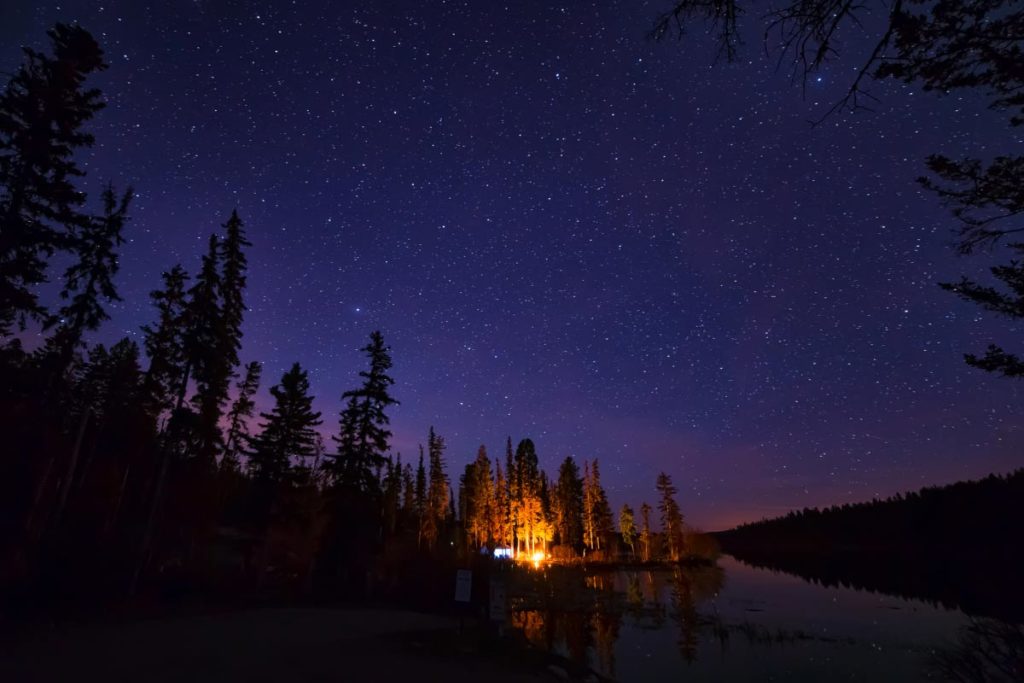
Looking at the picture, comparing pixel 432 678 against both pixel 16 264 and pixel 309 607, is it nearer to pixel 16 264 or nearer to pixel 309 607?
pixel 309 607

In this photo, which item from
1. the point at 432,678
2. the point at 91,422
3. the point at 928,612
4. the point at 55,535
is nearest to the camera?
the point at 432,678

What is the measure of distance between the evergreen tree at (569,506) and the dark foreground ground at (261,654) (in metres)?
68.5

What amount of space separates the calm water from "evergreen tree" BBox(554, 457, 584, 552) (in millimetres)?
42239

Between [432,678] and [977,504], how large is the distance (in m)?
107

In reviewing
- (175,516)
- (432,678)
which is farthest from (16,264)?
(175,516)

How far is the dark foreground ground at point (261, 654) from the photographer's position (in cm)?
906


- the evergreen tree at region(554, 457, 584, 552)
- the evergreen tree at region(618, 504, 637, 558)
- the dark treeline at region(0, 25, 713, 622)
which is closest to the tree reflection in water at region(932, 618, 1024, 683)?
the dark treeline at region(0, 25, 713, 622)

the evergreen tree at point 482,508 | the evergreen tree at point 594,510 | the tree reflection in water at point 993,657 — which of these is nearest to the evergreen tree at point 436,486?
the evergreen tree at point 482,508

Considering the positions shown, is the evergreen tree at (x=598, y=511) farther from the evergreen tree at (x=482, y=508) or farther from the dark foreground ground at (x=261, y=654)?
the dark foreground ground at (x=261, y=654)

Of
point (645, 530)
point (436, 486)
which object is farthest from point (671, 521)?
point (436, 486)

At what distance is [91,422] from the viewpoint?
3478 cm

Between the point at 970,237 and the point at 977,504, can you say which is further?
the point at 977,504

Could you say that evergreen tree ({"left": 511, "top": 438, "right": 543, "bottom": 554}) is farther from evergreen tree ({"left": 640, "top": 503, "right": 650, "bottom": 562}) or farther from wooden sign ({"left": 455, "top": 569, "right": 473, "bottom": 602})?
wooden sign ({"left": 455, "top": 569, "right": 473, "bottom": 602})

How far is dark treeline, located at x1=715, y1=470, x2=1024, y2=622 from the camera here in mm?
35375
